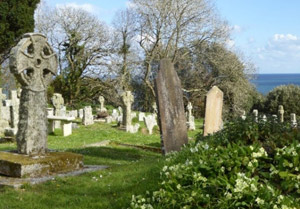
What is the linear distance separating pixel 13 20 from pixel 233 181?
24.5 metres

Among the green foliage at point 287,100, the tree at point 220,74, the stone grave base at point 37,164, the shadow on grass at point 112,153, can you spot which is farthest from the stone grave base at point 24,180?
the green foliage at point 287,100

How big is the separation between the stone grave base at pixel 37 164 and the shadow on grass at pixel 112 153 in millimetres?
2734

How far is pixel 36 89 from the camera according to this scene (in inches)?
315

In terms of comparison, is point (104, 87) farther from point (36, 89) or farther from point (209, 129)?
point (36, 89)

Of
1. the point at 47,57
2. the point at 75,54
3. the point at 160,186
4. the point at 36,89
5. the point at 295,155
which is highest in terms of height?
the point at 75,54

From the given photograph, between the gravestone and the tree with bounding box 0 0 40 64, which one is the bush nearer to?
the gravestone

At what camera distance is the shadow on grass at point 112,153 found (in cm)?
1099

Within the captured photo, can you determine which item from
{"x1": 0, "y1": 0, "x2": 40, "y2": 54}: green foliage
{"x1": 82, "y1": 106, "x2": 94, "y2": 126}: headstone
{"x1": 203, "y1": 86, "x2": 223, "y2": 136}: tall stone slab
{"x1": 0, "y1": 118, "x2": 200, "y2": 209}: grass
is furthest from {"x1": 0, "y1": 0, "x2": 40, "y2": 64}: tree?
{"x1": 0, "y1": 118, "x2": 200, "y2": 209}: grass

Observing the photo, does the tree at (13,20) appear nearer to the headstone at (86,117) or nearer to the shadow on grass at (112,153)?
the headstone at (86,117)

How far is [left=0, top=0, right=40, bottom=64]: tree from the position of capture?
83.1 ft

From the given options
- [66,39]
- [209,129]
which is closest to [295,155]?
[209,129]

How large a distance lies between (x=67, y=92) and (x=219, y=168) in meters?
29.7

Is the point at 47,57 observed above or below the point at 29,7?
below

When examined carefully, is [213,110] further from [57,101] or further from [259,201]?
[57,101]
